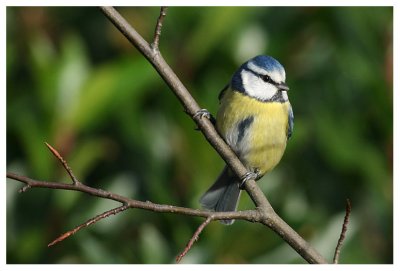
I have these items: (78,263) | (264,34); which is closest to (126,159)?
(78,263)

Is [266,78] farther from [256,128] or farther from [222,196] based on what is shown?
[222,196]

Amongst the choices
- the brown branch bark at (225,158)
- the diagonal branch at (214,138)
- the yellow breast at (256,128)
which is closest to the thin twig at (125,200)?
the brown branch bark at (225,158)

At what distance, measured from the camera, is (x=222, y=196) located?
2.19 m

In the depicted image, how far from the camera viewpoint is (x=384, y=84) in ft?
9.05

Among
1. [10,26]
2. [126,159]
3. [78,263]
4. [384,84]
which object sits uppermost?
[10,26]

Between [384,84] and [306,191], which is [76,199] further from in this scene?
[384,84]

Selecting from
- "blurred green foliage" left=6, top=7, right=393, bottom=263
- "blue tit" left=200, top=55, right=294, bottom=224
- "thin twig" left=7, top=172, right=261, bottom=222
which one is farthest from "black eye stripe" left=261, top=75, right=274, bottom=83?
"thin twig" left=7, top=172, right=261, bottom=222

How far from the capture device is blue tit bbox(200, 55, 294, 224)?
2.02m

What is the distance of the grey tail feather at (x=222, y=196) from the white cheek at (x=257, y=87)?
0.31 meters

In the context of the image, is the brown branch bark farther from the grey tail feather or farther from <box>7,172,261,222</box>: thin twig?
the grey tail feather

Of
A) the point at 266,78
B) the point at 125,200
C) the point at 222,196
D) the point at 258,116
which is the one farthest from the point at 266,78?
the point at 125,200

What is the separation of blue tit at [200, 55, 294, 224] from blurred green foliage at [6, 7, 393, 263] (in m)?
0.27

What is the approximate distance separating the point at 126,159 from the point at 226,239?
0.62m

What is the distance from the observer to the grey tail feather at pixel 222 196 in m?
2.18
